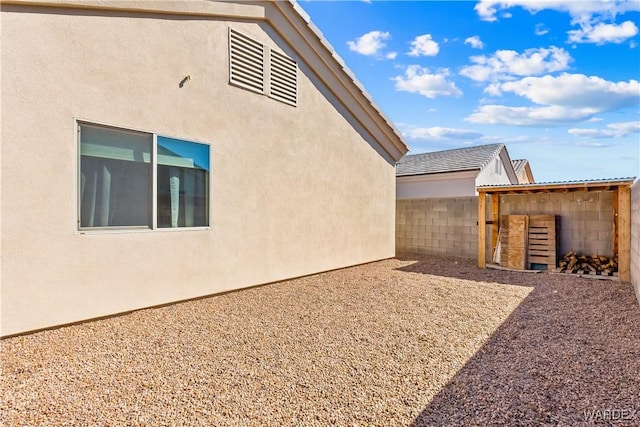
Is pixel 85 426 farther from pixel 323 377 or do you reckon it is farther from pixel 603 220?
pixel 603 220

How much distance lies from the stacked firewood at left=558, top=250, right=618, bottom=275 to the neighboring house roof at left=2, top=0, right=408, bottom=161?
4.89 m

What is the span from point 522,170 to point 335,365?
20.8 meters

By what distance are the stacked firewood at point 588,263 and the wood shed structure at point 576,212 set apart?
6.5 inches

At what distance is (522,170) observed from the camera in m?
19.4

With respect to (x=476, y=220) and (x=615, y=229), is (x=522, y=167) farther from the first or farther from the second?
(x=615, y=229)

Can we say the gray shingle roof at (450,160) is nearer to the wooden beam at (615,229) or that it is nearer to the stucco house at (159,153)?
the wooden beam at (615,229)

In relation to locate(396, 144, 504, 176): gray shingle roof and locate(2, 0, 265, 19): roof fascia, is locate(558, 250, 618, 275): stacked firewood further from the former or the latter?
locate(2, 0, 265, 19): roof fascia

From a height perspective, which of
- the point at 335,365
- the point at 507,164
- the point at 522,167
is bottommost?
the point at 335,365

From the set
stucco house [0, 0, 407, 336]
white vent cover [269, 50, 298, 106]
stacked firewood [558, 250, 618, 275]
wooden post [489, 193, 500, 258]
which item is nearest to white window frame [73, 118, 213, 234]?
stucco house [0, 0, 407, 336]

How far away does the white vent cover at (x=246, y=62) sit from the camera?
554cm

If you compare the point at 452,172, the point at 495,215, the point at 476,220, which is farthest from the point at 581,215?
the point at 452,172

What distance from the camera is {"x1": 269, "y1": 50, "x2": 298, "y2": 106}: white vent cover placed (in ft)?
20.5

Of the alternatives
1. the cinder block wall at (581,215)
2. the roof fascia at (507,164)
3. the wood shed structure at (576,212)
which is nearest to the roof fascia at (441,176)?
the roof fascia at (507,164)

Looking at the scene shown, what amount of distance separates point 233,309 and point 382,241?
548cm
